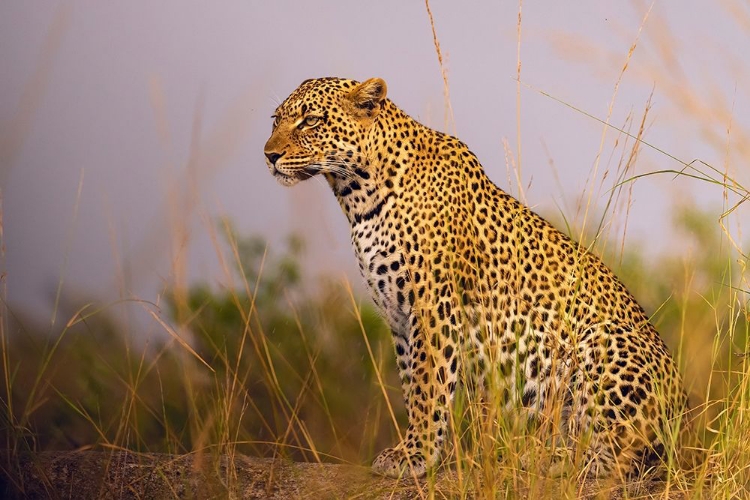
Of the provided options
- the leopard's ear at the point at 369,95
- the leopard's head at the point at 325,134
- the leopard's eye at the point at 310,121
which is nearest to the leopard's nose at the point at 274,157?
the leopard's head at the point at 325,134

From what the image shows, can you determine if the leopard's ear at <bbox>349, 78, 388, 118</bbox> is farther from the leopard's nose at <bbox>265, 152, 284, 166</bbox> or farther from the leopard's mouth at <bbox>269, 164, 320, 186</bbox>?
the leopard's nose at <bbox>265, 152, 284, 166</bbox>

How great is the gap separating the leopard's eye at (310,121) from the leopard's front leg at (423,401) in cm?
136

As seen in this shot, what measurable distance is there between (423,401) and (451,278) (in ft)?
2.43

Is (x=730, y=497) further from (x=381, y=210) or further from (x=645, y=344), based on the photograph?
(x=381, y=210)

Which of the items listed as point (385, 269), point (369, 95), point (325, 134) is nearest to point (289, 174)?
point (325, 134)

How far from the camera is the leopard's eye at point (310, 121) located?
19.5 ft

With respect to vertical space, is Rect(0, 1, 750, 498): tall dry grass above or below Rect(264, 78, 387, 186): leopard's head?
below

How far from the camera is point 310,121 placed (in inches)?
→ 235

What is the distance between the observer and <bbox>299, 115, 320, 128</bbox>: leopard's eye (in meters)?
5.94

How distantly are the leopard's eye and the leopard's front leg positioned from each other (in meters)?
1.36

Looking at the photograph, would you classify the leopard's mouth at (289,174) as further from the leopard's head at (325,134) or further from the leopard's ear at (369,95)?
the leopard's ear at (369,95)

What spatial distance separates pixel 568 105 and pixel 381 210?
1409 millimetres

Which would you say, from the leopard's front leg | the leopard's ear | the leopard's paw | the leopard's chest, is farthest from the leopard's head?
the leopard's paw

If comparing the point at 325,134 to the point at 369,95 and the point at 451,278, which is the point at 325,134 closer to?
the point at 369,95
